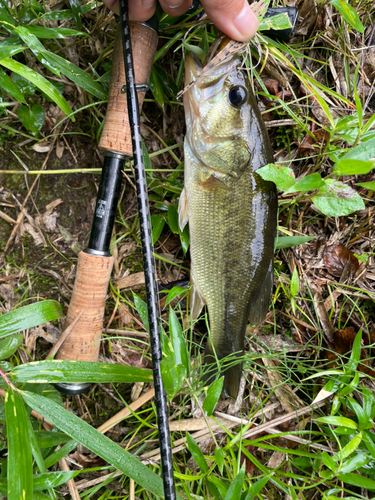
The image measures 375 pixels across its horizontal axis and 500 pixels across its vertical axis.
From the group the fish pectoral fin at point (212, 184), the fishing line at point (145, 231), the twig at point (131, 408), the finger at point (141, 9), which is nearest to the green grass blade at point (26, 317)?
the fishing line at point (145, 231)

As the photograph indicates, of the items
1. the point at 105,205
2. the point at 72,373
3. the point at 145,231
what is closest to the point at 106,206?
the point at 105,205

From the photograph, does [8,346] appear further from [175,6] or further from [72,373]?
[175,6]

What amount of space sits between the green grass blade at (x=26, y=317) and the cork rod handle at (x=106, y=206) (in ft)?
0.38

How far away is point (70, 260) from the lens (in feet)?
6.77

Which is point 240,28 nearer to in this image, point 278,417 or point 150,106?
point 150,106

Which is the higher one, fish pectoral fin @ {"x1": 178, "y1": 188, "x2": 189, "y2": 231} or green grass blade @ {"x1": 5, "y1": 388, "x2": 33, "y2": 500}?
fish pectoral fin @ {"x1": 178, "y1": 188, "x2": 189, "y2": 231}

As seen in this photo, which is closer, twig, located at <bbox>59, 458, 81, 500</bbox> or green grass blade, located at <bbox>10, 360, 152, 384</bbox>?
green grass blade, located at <bbox>10, 360, 152, 384</bbox>

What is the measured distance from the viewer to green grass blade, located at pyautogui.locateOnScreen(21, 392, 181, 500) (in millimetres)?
1474

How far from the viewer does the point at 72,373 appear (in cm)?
153

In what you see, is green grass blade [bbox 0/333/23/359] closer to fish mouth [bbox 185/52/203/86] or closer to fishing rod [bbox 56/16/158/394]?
fishing rod [bbox 56/16/158/394]

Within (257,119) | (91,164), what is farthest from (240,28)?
(91,164)

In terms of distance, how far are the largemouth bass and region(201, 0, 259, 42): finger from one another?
11 cm

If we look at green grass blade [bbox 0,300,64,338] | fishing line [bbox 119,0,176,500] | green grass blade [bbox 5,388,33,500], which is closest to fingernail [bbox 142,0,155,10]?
fishing line [bbox 119,0,176,500]

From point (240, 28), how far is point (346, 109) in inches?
37.6
